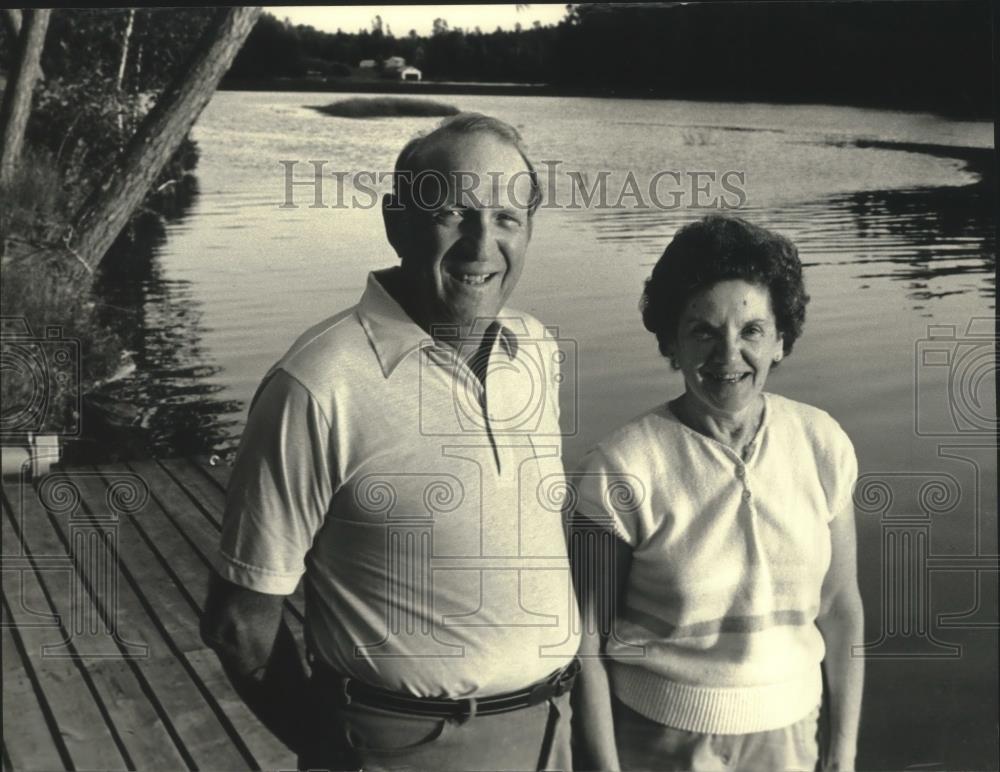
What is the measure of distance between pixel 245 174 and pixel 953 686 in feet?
5.19

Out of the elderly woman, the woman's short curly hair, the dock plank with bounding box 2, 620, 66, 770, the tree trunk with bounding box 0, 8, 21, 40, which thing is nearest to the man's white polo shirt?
the elderly woman

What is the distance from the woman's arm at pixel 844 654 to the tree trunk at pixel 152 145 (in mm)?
1379

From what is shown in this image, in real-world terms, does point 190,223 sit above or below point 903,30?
below

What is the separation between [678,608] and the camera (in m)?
1.93

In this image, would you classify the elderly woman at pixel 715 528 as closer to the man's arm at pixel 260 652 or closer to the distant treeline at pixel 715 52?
the distant treeline at pixel 715 52

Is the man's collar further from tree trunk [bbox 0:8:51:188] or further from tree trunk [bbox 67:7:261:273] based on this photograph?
tree trunk [bbox 0:8:51:188]

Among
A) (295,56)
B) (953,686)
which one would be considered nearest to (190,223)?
(295,56)

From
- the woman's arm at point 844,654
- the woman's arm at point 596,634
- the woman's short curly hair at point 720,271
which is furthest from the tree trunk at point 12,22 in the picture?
the woman's arm at point 844,654

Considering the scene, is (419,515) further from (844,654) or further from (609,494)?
(844,654)

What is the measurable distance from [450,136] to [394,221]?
0.17 metres

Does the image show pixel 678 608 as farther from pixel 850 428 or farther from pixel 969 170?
pixel 969 170

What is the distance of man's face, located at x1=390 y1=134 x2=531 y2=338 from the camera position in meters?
1.85

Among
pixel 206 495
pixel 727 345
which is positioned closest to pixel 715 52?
pixel 727 345

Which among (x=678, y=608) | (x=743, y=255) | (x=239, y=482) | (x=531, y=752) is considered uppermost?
(x=743, y=255)
